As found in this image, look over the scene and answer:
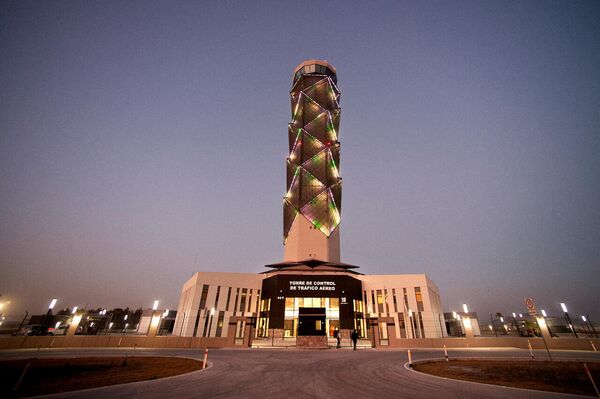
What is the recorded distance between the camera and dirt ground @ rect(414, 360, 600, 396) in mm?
8852

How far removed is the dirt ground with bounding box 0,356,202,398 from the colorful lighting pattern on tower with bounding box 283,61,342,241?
1878 inches

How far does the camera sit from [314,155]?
63.7 meters

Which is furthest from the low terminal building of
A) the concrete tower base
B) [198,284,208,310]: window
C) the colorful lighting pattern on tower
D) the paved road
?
the paved road

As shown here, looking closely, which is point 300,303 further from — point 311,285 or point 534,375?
point 534,375

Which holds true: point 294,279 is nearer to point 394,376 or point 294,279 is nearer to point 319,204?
point 319,204

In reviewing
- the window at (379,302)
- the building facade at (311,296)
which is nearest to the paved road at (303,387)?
the building facade at (311,296)

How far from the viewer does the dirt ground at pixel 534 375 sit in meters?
8.85

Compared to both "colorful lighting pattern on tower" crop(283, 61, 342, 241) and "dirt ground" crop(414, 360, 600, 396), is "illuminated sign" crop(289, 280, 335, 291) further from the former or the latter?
"dirt ground" crop(414, 360, 600, 396)

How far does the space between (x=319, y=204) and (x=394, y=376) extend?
5027cm

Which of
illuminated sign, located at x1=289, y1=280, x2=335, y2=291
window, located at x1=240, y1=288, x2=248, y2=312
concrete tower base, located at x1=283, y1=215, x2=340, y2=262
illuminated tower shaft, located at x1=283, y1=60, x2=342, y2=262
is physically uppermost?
illuminated tower shaft, located at x1=283, y1=60, x2=342, y2=262

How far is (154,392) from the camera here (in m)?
7.45

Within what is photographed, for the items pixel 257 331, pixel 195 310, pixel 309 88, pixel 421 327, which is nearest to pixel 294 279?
pixel 257 331

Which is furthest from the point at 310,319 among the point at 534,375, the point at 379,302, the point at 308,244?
the point at 534,375

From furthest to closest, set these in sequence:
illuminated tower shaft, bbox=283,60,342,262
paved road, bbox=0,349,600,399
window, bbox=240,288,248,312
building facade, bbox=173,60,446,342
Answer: illuminated tower shaft, bbox=283,60,342,262, window, bbox=240,288,248,312, building facade, bbox=173,60,446,342, paved road, bbox=0,349,600,399
